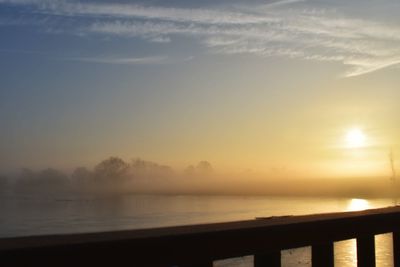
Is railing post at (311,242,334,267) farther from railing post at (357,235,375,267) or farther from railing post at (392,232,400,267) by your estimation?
railing post at (392,232,400,267)

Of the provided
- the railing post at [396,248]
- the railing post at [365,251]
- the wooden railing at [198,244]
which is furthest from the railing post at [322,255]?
the railing post at [396,248]

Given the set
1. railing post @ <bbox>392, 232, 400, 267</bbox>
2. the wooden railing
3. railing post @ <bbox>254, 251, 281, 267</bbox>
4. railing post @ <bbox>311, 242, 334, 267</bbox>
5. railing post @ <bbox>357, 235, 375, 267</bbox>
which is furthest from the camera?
railing post @ <bbox>392, 232, 400, 267</bbox>

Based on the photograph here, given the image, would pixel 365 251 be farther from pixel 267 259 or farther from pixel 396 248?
pixel 267 259

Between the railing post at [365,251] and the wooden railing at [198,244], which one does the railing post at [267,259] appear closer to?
the wooden railing at [198,244]

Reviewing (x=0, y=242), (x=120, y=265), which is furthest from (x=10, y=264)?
(x=120, y=265)

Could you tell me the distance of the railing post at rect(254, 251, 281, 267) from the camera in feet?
11.7

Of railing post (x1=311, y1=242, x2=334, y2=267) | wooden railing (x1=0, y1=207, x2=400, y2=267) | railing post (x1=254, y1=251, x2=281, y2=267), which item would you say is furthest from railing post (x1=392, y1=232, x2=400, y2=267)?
railing post (x1=254, y1=251, x2=281, y2=267)

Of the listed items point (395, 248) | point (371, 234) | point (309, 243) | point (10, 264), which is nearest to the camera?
point (10, 264)

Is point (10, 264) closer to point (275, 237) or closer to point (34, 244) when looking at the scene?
point (34, 244)

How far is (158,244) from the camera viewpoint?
10.0 ft

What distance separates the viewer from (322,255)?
13.2 ft

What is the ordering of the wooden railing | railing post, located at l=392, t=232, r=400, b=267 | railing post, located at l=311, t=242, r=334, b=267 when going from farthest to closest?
1. railing post, located at l=392, t=232, r=400, b=267
2. railing post, located at l=311, t=242, r=334, b=267
3. the wooden railing

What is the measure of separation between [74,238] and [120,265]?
33 centimetres

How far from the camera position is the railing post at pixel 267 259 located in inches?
140
